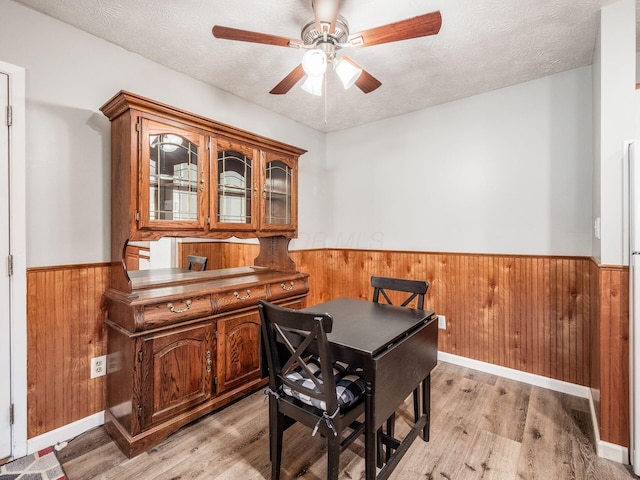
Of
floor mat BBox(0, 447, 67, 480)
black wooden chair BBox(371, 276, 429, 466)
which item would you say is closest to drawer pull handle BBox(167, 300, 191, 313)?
floor mat BBox(0, 447, 67, 480)

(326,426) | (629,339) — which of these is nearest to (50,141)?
(326,426)

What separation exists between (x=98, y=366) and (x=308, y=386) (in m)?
1.51

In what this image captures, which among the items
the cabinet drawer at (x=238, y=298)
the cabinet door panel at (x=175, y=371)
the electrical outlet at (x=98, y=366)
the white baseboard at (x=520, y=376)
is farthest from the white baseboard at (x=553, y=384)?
the electrical outlet at (x=98, y=366)

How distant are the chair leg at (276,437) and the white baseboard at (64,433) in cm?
132

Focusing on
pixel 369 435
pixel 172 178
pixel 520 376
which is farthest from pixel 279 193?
pixel 520 376

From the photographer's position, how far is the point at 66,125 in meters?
1.94

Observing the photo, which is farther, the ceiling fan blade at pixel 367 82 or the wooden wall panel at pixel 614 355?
the ceiling fan blade at pixel 367 82

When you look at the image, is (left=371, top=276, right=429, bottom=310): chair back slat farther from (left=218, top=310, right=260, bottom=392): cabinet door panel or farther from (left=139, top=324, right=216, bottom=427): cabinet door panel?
(left=139, top=324, right=216, bottom=427): cabinet door panel

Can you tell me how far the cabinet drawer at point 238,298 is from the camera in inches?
85.8

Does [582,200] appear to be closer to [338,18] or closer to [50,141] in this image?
[338,18]

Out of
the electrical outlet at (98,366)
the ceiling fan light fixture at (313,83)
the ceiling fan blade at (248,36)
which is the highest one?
the ceiling fan blade at (248,36)

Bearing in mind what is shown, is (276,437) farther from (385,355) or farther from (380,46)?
(380,46)

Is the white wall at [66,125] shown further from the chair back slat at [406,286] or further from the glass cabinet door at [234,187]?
the chair back slat at [406,286]

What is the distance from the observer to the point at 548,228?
259 centimetres
